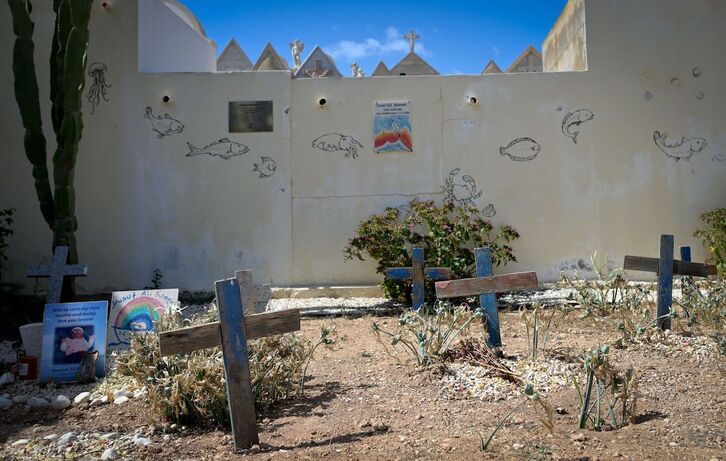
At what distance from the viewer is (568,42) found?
936 centimetres

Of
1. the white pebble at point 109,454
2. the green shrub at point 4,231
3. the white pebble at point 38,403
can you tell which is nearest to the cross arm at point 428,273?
the white pebble at point 38,403

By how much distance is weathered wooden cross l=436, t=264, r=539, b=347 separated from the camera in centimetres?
474

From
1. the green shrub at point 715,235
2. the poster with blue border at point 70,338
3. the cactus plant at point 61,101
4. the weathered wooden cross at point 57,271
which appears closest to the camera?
the poster with blue border at point 70,338

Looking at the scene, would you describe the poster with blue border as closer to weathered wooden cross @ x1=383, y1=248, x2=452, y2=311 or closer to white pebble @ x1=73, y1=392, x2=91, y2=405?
white pebble @ x1=73, y1=392, x2=91, y2=405

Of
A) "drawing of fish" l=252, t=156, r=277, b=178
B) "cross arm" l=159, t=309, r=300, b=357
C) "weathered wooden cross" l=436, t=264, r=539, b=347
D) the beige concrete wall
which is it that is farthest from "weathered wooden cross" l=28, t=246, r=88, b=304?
the beige concrete wall

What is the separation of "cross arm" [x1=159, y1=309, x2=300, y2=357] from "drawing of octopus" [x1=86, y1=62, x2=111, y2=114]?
6.64m

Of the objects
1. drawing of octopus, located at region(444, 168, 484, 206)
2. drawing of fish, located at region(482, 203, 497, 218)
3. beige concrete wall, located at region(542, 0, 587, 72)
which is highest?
beige concrete wall, located at region(542, 0, 587, 72)

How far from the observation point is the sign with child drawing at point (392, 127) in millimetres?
8633

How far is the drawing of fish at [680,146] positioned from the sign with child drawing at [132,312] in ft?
22.7

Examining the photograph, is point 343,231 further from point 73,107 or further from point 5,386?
point 5,386

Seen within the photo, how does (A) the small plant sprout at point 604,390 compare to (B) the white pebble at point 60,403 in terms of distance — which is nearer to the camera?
(A) the small plant sprout at point 604,390

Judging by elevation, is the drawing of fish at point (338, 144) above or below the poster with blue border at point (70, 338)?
above

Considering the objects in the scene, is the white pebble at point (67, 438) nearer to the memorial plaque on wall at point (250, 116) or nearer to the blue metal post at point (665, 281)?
the blue metal post at point (665, 281)

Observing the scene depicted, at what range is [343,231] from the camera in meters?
8.66
